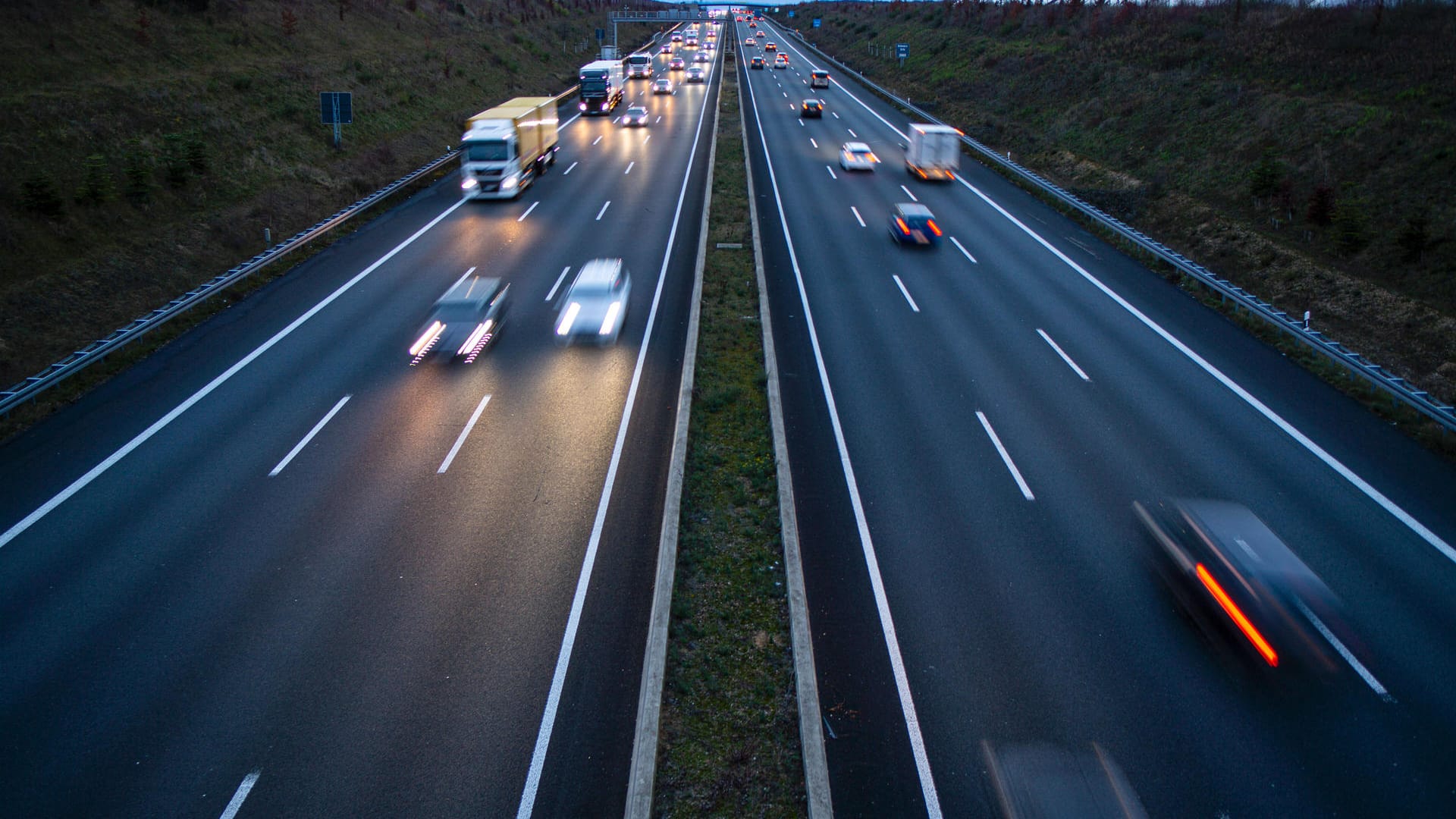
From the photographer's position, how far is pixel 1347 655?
9195mm

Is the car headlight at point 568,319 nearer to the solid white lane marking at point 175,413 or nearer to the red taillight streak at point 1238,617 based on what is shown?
the solid white lane marking at point 175,413

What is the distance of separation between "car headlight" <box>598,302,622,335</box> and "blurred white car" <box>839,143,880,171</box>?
69.0 feet

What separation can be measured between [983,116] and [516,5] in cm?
5834

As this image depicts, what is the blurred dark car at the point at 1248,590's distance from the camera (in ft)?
28.7

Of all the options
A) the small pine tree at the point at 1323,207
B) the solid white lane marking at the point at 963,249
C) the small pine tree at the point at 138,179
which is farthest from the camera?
the solid white lane marking at the point at 963,249

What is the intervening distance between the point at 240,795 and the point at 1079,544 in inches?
429

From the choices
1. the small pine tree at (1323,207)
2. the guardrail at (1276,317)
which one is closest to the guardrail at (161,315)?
the guardrail at (1276,317)

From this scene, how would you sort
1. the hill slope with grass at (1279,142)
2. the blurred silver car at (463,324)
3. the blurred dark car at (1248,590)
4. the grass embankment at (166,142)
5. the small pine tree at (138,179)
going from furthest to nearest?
1. the small pine tree at (138,179)
2. the hill slope with grass at (1279,142)
3. the grass embankment at (166,142)
4. the blurred silver car at (463,324)
5. the blurred dark car at (1248,590)

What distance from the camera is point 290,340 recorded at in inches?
713

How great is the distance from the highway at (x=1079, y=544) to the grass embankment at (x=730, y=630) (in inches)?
22.9

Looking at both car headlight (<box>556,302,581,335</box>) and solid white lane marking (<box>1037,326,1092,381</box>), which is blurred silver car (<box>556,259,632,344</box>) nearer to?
car headlight (<box>556,302,581,335</box>)

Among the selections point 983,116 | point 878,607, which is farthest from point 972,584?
point 983,116

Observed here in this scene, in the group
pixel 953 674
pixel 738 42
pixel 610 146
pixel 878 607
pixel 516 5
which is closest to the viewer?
pixel 953 674

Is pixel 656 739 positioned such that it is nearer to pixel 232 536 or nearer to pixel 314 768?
pixel 314 768
